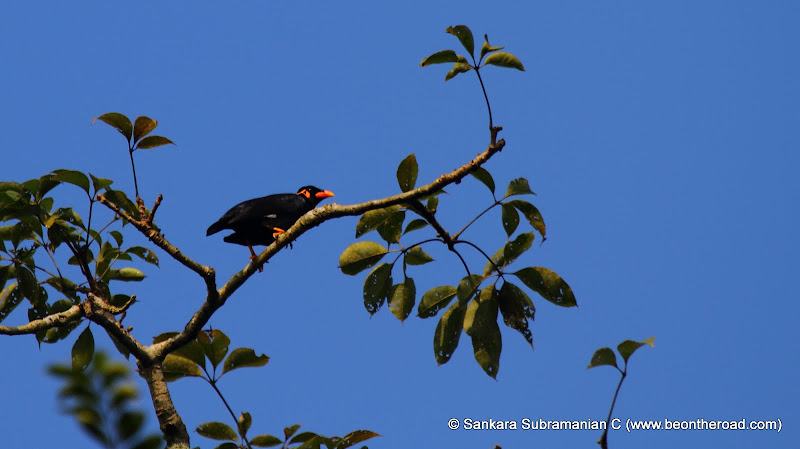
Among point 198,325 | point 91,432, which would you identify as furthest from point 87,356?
point 91,432

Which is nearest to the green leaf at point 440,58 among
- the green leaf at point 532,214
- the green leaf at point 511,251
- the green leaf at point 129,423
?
the green leaf at point 532,214

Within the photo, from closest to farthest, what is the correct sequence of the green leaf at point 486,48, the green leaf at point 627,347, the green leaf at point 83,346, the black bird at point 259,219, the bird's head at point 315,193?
the green leaf at point 627,347 < the green leaf at point 486,48 < the green leaf at point 83,346 < the black bird at point 259,219 < the bird's head at point 315,193

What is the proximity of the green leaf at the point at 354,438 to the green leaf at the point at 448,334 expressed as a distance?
57 centimetres

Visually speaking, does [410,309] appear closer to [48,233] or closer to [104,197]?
[104,197]

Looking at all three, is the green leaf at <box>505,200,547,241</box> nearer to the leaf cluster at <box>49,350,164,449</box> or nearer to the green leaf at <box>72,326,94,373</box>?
Answer: the green leaf at <box>72,326,94,373</box>

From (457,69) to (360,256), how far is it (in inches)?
52.3

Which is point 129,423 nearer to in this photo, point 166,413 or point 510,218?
point 510,218

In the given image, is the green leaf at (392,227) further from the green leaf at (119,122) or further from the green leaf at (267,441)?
the green leaf at (119,122)

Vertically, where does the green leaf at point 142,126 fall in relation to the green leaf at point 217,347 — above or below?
above

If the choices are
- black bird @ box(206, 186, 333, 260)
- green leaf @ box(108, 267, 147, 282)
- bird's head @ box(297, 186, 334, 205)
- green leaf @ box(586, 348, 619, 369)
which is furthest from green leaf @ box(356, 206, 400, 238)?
bird's head @ box(297, 186, 334, 205)

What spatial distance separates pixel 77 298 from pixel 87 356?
83 cm

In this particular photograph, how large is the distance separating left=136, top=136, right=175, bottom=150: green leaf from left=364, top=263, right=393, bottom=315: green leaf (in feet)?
5.11

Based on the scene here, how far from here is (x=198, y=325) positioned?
209 inches

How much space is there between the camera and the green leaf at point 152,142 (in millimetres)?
5055
